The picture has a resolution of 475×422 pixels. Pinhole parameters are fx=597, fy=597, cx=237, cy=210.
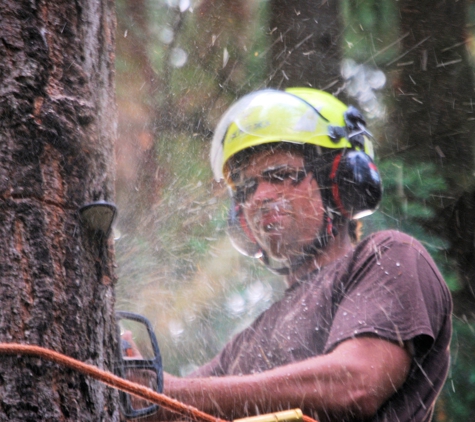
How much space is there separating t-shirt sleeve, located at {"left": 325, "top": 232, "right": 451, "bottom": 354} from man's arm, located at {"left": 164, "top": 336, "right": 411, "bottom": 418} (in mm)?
48

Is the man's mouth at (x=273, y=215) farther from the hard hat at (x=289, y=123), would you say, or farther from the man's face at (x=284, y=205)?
the hard hat at (x=289, y=123)

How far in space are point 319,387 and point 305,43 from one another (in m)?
3.03

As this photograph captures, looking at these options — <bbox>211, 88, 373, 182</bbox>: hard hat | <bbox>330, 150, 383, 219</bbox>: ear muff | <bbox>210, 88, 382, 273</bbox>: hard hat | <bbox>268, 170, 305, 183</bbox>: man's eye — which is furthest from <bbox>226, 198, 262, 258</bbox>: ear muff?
<bbox>330, 150, 383, 219</bbox>: ear muff

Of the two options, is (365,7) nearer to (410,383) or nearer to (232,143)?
(232,143)

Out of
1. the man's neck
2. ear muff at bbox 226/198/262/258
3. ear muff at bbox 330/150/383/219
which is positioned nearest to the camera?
the man's neck

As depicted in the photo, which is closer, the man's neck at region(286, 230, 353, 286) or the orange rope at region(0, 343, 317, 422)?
the orange rope at region(0, 343, 317, 422)

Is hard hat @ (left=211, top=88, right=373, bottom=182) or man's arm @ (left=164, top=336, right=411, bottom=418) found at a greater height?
hard hat @ (left=211, top=88, right=373, bottom=182)

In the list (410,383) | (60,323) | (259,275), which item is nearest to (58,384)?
(60,323)

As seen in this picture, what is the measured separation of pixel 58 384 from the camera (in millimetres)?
937

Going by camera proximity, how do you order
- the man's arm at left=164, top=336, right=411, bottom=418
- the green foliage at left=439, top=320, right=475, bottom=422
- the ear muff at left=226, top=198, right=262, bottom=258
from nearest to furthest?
the man's arm at left=164, top=336, right=411, bottom=418 < the ear muff at left=226, top=198, right=262, bottom=258 < the green foliage at left=439, top=320, right=475, bottom=422

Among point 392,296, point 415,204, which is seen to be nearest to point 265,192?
point 392,296

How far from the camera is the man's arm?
4.86 feet

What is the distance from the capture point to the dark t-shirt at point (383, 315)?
1524 mm

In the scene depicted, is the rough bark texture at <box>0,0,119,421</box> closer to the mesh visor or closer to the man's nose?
the man's nose
